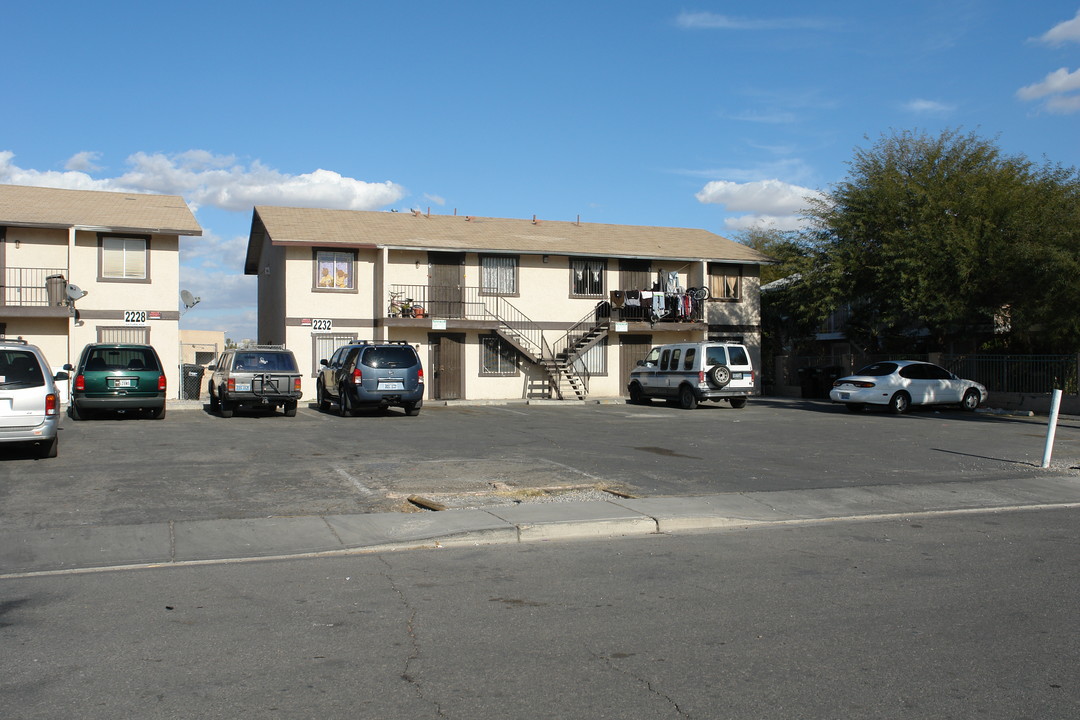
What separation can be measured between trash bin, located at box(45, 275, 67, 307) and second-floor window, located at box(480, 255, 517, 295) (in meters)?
12.9

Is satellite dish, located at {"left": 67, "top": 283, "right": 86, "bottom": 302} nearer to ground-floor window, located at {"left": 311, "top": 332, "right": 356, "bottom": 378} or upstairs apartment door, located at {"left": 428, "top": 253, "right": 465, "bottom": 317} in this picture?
ground-floor window, located at {"left": 311, "top": 332, "right": 356, "bottom": 378}

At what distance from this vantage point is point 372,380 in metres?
21.7

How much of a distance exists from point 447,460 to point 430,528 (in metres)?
4.78

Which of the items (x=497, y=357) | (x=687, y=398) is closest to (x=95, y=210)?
(x=497, y=357)

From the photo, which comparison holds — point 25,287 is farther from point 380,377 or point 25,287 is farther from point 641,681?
point 641,681

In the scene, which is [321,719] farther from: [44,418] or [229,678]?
[44,418]

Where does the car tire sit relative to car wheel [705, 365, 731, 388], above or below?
below

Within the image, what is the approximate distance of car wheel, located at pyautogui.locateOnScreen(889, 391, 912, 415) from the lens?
24.9 metres

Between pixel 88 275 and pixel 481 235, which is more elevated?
pixel 481 235

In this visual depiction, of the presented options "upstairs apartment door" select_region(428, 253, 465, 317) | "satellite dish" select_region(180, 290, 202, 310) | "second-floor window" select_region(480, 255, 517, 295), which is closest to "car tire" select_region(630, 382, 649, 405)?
"second-floor window" select_region(480, 255, 517, 295)

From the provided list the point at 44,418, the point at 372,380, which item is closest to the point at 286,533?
the point at 44,418

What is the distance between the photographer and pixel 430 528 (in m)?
9.05

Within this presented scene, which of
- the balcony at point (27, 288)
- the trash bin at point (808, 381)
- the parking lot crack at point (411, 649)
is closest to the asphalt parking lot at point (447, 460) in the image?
the parking lot crack at point (411, 649)

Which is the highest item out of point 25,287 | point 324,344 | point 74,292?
point 25,287
